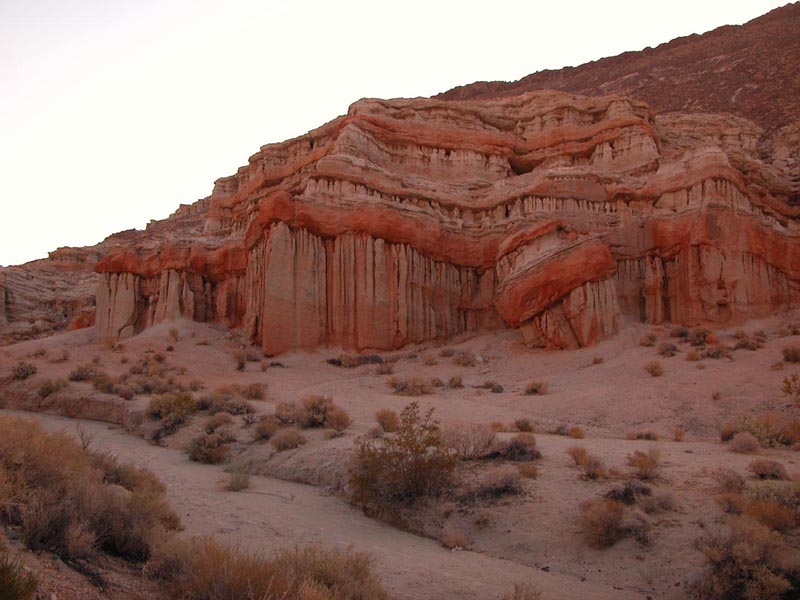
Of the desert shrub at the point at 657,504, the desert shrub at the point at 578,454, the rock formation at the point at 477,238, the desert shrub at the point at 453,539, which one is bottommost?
the desert shrub at the point at 453,539

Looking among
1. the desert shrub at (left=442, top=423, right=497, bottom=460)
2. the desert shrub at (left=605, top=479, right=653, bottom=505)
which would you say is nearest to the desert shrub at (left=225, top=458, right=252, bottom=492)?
the desert shrub at (left=442, top=423, right=497, bottom=460)

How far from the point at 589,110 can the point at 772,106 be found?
89.4 feet

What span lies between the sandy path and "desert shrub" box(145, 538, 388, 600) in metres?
0.82

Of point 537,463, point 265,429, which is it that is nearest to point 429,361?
point 265,429

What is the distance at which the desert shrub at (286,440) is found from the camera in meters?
12.8

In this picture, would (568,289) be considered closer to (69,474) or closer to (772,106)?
(69,474)

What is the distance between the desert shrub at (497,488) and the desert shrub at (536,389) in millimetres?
9997

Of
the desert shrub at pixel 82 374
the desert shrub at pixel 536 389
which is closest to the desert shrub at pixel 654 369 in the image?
the desert shrub at pixel 536 389

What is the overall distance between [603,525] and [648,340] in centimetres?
1715

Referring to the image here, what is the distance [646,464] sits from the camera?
29.8 feet

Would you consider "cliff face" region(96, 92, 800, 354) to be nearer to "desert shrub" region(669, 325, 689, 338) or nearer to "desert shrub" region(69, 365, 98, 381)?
"desert shrub" region(669, 325, 689, 338)

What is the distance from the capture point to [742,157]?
30203 millimetres

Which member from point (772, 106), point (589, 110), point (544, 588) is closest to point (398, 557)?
point (544, 588)

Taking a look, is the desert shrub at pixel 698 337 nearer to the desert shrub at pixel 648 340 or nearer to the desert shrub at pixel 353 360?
the desert shrub at pixel 648 340
